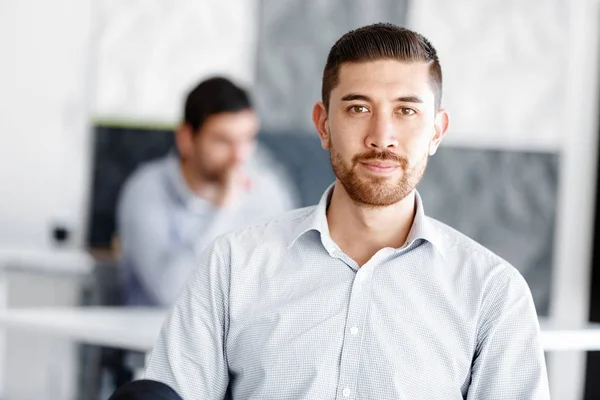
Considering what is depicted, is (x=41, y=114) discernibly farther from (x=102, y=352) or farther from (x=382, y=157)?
(x=382, y=157)

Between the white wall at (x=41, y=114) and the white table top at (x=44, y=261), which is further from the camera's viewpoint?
the white wall at (x=41, y=114)

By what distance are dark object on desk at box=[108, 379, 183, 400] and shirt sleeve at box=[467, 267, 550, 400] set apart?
2.07 feet

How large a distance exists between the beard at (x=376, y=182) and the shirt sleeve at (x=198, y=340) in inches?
12.3

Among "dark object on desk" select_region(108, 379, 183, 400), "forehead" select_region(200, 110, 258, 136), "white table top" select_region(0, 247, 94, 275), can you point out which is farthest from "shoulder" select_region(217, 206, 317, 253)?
"white table top" select_region(0, 247, 94, 275)

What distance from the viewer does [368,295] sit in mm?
2066

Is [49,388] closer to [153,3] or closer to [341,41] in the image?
[153,3]

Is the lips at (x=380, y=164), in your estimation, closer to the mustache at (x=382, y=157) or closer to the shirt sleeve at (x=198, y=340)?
the mustache at (x=382, y=157)

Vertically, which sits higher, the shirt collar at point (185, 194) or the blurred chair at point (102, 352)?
the shirt collar at point (185, 194)

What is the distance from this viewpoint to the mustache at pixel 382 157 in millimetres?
2023

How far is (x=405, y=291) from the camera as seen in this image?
2.07 m

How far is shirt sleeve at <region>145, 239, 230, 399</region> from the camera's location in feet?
6.74

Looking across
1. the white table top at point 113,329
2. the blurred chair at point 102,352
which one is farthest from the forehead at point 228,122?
the white table top at point 113,329

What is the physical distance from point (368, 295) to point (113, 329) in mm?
1342

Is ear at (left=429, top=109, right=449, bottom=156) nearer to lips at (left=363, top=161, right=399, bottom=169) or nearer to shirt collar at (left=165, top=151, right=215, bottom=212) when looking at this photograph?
lips at (left=363, top=161, right=399, bottom=169)
